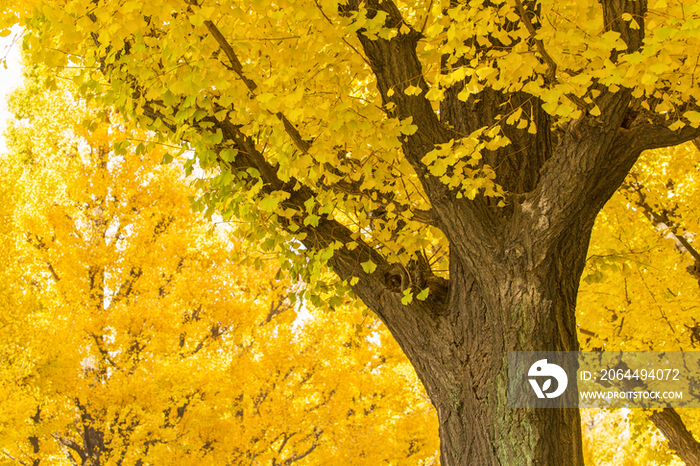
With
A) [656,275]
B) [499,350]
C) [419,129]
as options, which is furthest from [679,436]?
[419,129]

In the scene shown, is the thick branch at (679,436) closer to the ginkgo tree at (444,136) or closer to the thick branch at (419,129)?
the ginkgo tree at (444,136)

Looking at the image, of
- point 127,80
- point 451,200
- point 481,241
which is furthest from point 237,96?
point 481,241

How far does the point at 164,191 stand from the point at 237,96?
6653mm

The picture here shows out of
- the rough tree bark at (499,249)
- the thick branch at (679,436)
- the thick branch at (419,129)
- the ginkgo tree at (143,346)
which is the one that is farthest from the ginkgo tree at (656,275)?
the thick branch at (419,129)

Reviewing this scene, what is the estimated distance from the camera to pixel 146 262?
8.71 meters

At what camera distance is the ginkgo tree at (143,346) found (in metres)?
7.84

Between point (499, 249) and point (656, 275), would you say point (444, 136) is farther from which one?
point (656, 275)

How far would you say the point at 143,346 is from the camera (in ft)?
28.4

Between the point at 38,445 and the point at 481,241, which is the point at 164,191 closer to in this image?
the point at 38,445
